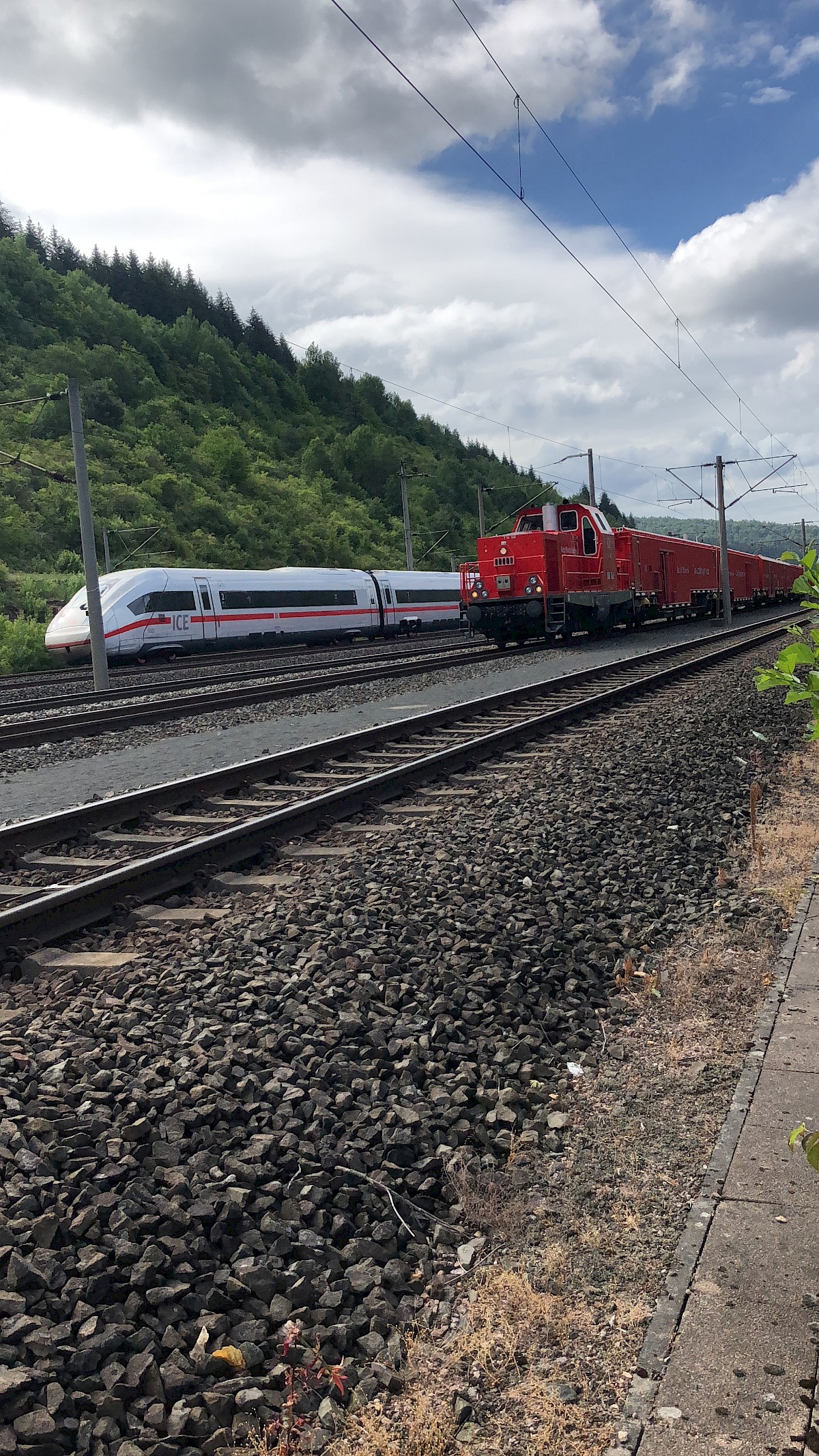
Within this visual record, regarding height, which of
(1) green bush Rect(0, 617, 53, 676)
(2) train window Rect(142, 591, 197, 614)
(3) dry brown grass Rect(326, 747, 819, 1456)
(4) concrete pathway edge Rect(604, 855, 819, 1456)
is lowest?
(3) dry brown grass Rect(326, 747, 819, 1456)

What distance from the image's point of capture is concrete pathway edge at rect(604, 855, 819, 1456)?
6.99 ft

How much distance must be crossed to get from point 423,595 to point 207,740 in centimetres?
2913

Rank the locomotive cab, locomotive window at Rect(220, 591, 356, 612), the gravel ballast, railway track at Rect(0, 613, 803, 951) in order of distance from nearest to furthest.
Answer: the gravel ballast, railway track at Rect(0, 613, 803, 951), the locomotive cab, locomotive window at Rect(220, 591, 356, 612)

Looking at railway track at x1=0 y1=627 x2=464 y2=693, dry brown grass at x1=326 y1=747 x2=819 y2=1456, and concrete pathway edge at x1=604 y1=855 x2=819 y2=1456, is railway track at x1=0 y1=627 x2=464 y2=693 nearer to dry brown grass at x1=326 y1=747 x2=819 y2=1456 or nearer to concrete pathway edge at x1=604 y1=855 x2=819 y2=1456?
dry brown grass at x1=326 y1=747 x2=819 y2=1456

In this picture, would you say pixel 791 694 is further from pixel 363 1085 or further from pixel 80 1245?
pixel 80 1245

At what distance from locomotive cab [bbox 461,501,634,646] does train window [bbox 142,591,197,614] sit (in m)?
8.97

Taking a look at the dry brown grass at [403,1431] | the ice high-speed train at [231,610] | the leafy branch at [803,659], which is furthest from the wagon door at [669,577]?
the dry brown grass at [403,1431]

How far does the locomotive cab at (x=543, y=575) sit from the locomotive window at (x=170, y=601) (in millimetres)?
8966

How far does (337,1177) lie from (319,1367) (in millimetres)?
669

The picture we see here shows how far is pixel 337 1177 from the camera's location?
3.03 meters

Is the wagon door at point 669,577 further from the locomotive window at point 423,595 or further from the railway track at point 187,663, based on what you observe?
the locomotive window at point 423,595

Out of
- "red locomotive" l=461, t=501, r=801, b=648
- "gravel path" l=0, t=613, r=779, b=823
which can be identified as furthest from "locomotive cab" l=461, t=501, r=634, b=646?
"gravel path" l=0, t=613, r=779, b=823

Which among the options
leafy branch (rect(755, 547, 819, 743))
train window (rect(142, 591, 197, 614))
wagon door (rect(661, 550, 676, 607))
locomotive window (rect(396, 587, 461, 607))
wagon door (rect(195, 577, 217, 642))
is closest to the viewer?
leafy branch (rect(755, 547, 819, 743))

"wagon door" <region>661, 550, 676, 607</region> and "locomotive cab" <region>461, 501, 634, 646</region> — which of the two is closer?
"locomotive cab" <region>461, 501, 634, 646</region>
